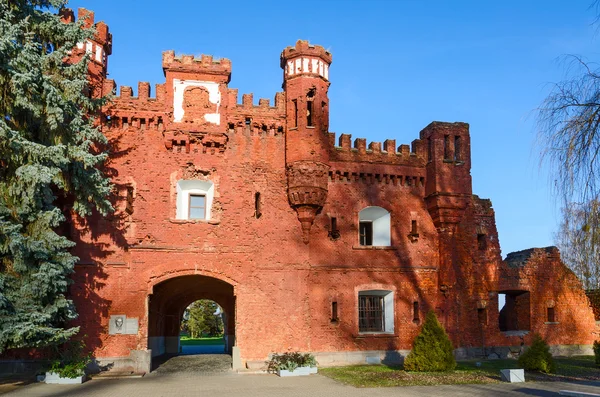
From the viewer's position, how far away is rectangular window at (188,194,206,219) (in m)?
21.3

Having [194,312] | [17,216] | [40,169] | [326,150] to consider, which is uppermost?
[326,150]

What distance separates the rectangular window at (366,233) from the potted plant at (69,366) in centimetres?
1208

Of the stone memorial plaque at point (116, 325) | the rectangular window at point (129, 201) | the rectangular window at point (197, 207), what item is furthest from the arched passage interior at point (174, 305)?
the rectangular window at point (129, 201)

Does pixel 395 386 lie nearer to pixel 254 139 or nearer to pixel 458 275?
pixel 458 275

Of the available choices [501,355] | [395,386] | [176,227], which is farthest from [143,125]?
[501,355]

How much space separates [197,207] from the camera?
70.2ft

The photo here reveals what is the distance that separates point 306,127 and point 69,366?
12.2 metres

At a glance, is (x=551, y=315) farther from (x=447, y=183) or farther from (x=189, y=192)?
(x=189, y=192)

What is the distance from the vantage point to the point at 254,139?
22.1 metres

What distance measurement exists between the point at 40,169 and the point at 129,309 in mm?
6470

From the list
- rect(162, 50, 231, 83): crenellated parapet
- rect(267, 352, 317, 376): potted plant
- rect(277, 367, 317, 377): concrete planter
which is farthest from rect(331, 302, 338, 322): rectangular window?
rect(162, 50, 231, 83): crenellated parapet

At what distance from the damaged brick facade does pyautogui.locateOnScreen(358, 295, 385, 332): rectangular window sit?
6cm

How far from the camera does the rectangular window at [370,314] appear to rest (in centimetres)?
2267

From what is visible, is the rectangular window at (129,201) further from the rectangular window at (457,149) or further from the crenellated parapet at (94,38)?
the rectangular window at (457,149)
